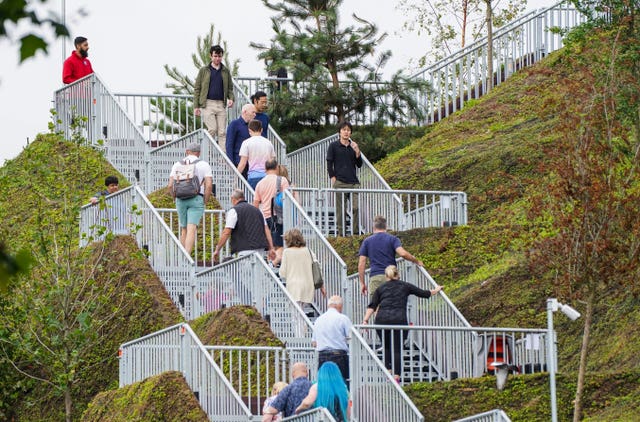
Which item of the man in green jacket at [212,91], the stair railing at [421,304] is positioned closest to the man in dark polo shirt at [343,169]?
the man in green jacket at [212,91]

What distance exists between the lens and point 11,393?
2172 cm

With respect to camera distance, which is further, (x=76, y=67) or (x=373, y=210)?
(x=76, y=67)

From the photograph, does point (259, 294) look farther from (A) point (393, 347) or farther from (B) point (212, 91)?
(B) point (212, 91)

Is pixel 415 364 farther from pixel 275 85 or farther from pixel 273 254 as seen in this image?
pixel 275 85

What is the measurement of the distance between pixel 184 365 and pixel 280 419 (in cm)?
320

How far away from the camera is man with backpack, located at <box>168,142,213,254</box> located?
71.7 feet

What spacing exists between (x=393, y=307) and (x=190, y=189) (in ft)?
14.6

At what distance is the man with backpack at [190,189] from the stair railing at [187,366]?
2.65 meters

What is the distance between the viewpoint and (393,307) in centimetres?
1861

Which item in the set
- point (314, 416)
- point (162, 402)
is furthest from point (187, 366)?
point (314, 416)

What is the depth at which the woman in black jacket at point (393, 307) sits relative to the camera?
1852 cm

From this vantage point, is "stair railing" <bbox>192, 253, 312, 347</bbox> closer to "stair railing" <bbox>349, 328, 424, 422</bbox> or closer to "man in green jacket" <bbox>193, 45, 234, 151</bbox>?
"stair railing" <bbox>349, 328, 424, 422</bbox>

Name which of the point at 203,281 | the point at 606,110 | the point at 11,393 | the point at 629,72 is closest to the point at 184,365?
the point at 203,281

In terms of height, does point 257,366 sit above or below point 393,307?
below
